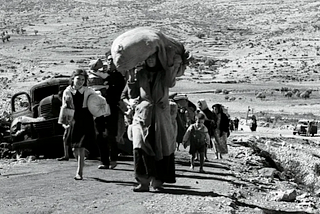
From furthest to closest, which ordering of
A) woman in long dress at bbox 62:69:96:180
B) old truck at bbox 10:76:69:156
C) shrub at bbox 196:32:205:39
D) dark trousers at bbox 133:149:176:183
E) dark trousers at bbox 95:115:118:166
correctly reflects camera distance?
shrub at bbox 196:32:205:39
old truck at bbox 10:76:69:156
dark trousers at bbox 95:115:118:166
woman in long dress at bbox 62:69:96:180
dark trousers at bbox 133:149:176:183

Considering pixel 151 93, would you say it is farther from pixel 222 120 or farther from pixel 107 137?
pixel 222 120

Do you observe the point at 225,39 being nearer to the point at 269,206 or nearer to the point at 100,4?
the point at 100,4

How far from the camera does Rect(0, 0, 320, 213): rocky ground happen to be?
9992 millimetres

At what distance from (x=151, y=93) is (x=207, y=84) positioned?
57.1 meters

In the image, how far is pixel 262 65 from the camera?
79.1 metres

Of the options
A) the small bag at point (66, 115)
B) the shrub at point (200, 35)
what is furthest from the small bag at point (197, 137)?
the shrub at point (200, 35)

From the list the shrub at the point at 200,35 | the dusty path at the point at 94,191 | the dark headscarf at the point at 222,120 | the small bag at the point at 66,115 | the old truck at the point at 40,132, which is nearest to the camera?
the dusty path at the point at 94,191

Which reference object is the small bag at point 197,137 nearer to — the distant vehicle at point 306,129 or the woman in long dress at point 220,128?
the woman in long dress at point 220,128

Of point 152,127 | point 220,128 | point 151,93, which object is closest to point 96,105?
point 151,93

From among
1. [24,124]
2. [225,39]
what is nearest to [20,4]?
[225,39]

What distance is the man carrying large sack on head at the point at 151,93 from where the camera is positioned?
9773 millimetres

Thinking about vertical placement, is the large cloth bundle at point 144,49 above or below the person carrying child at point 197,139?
above

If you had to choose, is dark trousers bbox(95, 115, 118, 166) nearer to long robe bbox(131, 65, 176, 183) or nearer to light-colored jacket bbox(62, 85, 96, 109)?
light-colored jacket bbox(62, 85, 96, 109)

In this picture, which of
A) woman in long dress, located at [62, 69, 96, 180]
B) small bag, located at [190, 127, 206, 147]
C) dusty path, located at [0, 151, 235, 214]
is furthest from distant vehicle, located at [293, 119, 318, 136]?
woman in long dress, located at [62, 69, 96, 180]
